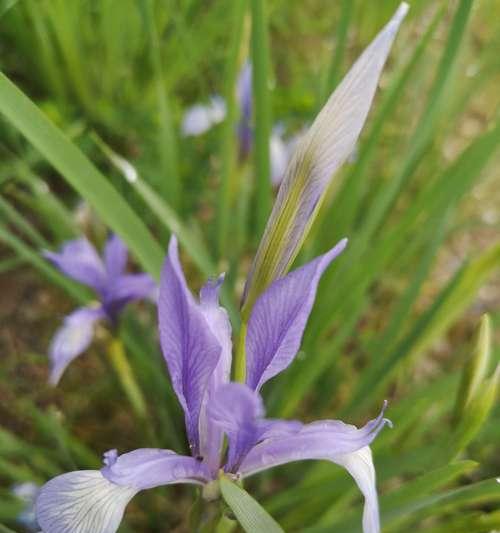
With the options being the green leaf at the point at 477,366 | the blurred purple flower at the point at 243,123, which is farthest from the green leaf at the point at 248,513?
the blurred purple flower at the point at 243,123

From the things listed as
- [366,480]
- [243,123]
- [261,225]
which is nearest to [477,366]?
[366,480]

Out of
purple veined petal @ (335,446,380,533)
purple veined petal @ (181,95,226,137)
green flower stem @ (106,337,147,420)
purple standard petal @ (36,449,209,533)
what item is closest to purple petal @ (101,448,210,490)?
purple standard petal @ (36,449,209,533)

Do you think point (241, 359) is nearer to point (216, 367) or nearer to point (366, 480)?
point (216, 367)

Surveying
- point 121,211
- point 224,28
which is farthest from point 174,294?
point 224,28

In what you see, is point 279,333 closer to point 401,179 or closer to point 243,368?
point 243,368

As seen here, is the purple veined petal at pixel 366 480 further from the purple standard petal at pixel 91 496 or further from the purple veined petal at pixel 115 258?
the purple veined petal at pixel 115 258

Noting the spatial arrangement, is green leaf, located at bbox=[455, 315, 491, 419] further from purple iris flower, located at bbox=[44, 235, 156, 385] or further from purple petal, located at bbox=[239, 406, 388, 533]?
purple iris flower, located at bbox=[44, 235, 156, 385]
